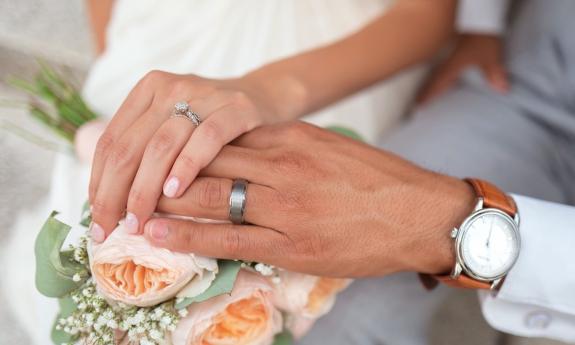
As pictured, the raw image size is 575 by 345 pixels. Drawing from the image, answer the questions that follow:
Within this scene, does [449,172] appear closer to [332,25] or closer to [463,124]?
[463,124]

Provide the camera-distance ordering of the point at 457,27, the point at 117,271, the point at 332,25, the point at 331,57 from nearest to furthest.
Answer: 1. the point at 117,271
2. the point at 331,57
3. the point at 332,25
4. the point at 457,27

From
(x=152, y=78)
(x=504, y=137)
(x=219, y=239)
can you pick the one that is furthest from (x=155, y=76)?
(x=504, y=137)

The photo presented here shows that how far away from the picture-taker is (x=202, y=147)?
2.03ft

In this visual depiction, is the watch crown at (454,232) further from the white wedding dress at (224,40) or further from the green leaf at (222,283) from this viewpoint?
the white wedding dress at (224,40)

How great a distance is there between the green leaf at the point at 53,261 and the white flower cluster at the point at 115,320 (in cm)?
2

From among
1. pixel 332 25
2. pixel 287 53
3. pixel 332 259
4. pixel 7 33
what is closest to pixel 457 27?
pixel 332 25

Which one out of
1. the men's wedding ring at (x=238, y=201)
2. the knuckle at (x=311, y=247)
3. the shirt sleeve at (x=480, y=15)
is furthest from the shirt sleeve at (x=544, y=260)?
the shirt sleeve at (x=480, y=15)

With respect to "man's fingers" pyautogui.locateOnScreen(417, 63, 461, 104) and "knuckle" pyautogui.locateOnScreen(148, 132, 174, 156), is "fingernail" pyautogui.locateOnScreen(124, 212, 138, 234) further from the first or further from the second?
"man's fingers" pyautogui.locateOnScreen(417, 63, 461, 104)

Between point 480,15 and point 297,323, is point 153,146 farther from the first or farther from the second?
point 480,15

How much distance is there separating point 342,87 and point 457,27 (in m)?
→ 0.60

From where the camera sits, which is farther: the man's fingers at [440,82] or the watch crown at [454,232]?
the man's fingers at [440,82]

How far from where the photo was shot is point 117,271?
0.54 metres

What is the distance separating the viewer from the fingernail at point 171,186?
1.97 ft

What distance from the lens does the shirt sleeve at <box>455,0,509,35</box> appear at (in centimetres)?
133
